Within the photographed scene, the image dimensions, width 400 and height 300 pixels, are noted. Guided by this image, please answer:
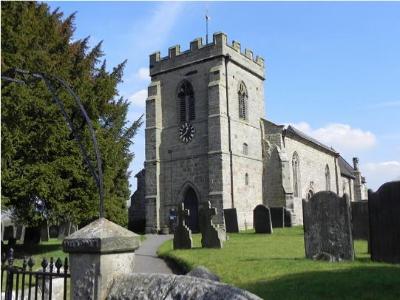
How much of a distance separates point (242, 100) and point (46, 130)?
18.8 meters

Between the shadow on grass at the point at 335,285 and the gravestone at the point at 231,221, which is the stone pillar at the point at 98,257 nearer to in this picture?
the shadow on grass at the point at 335,285

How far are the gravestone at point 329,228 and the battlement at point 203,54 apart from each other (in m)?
19.6

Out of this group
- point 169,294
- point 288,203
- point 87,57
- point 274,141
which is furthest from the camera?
point 274,141

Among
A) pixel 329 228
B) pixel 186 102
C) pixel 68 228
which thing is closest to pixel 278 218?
pixel 186 102

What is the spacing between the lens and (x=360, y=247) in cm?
1341

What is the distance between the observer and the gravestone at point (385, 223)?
30.8 ft

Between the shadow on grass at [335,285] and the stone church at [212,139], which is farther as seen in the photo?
the stone church at [212,139]

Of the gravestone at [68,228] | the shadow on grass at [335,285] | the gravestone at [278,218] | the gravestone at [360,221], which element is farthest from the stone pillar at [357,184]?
the shadow on grass at [335,285]

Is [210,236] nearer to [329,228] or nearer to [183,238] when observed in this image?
[183,238]

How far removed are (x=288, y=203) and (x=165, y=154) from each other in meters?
9.00

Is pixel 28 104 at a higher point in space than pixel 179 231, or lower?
higher

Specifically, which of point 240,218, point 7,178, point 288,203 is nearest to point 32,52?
point 7,178

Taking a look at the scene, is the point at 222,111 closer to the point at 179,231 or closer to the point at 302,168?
the point at 302,168

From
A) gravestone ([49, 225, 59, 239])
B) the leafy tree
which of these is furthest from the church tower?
the leafy tree
